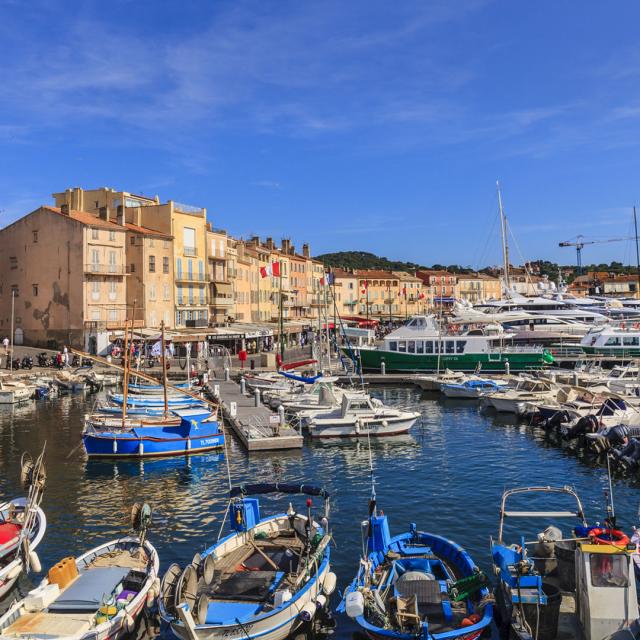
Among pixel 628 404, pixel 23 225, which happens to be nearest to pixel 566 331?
pixel 628 404

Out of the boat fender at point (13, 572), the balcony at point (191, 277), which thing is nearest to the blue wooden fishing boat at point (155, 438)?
the boat fender at point (13, 572)

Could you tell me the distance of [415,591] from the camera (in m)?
14.3

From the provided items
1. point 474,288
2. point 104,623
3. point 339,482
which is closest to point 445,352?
point 339,482

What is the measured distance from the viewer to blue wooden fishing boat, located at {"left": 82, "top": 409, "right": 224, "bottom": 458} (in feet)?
104

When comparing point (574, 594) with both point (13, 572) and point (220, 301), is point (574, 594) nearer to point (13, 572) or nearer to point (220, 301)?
A: point (13, 572)

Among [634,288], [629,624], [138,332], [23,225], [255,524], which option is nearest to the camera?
[629,624]

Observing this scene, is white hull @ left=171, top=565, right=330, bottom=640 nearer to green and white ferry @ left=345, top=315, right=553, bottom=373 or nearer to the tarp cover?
the tarp cover

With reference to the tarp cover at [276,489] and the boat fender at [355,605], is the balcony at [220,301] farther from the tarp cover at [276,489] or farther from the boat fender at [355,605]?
the boat fender at [355,605]

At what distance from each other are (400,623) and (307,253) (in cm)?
11429

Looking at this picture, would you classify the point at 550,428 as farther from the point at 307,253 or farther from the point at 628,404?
the point at 307,253

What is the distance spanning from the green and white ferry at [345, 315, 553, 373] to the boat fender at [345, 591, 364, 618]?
4825 centimetres

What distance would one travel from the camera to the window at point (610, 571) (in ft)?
39.9

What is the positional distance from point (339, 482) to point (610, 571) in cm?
1599

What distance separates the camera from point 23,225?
73.1 m
